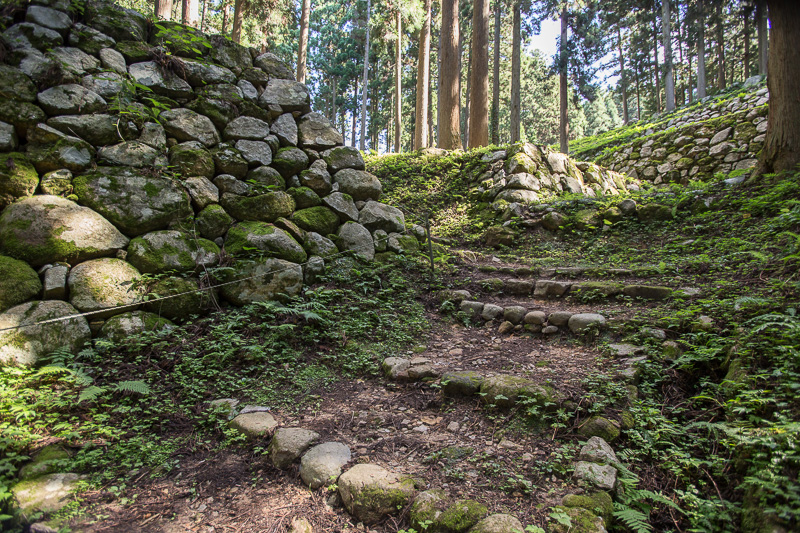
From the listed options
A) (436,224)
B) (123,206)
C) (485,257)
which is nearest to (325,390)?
(123,206)

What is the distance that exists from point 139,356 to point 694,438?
4351 mm

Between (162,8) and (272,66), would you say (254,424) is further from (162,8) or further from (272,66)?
(162,8)

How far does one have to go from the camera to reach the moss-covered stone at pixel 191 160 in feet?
14.7

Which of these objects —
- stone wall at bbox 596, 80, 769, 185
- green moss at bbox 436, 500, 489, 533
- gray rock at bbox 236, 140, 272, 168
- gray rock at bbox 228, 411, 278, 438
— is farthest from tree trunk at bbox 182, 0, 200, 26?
stone wall at bbox 596, 80, 769, 185

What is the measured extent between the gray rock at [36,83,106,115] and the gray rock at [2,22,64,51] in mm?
536

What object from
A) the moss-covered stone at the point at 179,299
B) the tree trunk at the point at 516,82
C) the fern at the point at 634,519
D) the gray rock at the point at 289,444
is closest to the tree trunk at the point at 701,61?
the tree trunk at the point at 516,82

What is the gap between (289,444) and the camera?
2477 mm

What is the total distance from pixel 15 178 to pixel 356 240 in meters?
3.69

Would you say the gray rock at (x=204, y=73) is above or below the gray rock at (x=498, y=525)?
above

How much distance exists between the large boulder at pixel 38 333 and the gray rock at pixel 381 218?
3.64m

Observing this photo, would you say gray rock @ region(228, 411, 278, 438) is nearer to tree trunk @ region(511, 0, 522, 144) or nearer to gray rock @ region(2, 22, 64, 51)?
gray rock @ region(2, 22, 64, 51)

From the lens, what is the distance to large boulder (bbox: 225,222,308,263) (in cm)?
Answer: 451

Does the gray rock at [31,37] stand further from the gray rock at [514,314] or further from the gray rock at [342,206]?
the gray rock at [514,314]

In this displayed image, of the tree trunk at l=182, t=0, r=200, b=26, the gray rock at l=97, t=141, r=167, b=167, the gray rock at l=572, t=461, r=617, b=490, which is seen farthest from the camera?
the tree trunk at l=182, t=0, r=200, b=26
